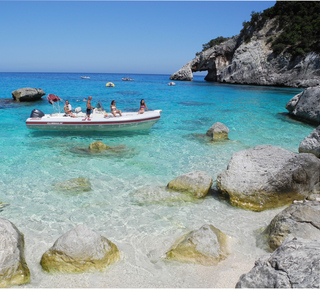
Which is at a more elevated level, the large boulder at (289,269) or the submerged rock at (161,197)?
the large boulder at (289,269)

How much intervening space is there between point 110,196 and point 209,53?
6250 cm

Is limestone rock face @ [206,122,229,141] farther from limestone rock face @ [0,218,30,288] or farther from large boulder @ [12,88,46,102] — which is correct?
large boulder @ [12,88,46,102]

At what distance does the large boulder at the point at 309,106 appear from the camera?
16641mm

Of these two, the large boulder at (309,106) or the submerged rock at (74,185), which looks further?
the large boulder at (309,106)

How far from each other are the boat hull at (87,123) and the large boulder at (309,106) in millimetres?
10750

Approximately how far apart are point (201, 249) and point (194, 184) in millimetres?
2705

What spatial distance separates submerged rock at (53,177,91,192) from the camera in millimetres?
7633

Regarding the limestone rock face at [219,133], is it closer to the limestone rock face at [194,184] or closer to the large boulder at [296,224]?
the limestone rock face at [194,184]

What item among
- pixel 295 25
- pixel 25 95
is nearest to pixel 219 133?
pixel 25 95

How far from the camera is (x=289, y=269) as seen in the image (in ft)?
9.36

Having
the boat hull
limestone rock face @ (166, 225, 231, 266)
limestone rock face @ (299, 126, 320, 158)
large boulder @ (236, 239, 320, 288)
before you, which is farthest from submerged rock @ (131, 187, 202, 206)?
the boat hull

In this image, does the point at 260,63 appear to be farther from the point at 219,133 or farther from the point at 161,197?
the point at 161,197

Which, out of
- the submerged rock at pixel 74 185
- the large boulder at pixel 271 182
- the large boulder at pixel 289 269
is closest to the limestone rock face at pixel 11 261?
the submerged rock at pixel 74 185

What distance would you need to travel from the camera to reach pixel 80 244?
15.0 feet
